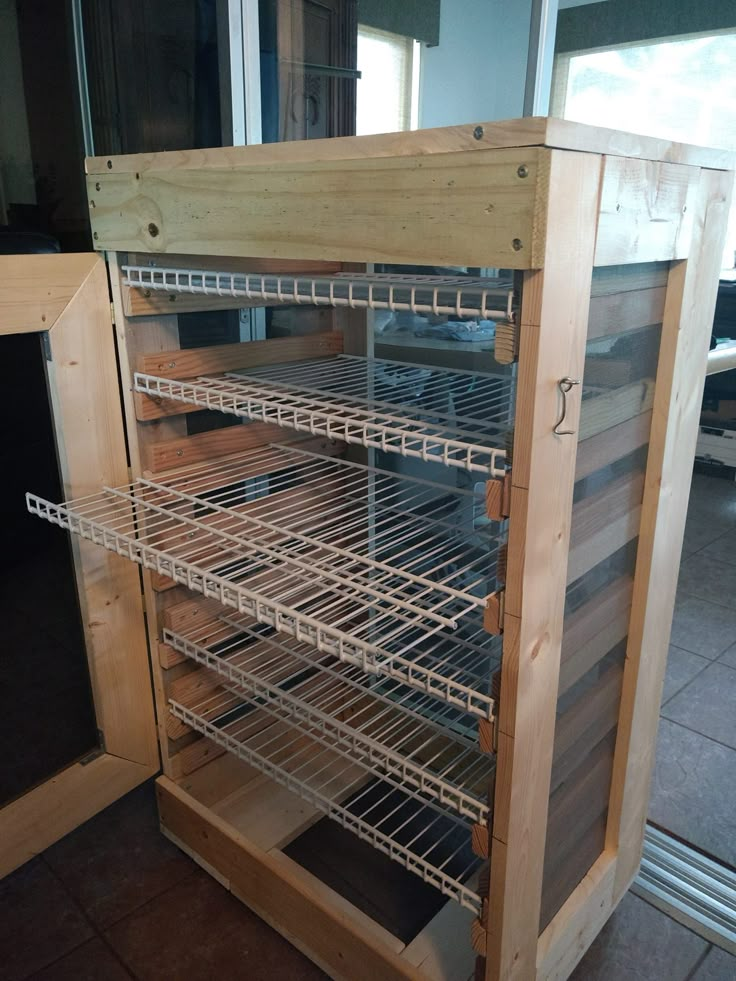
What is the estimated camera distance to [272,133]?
5.85 ft

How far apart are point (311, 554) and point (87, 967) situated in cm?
82

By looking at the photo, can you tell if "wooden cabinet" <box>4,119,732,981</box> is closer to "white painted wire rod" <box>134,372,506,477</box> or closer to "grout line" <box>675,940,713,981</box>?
"white painted wire rod" <box>134,372,506,477</box>

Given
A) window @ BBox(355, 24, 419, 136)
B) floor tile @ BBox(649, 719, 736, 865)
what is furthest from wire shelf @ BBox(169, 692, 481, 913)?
window @ BBox(355, 24, 419, 136)

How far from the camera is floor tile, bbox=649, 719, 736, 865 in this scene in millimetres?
1589

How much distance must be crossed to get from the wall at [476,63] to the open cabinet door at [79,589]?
8.65ft

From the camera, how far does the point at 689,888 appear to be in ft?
4.80

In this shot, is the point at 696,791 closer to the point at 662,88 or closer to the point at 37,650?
the point at 37,650

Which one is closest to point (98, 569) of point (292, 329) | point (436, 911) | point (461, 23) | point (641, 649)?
point (292, 329)

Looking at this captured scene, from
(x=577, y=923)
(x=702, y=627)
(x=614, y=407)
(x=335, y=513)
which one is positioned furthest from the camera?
(x=702, y=627)

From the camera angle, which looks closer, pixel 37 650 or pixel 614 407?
pixel 614 407

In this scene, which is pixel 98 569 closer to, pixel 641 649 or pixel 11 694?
pixel 11 694

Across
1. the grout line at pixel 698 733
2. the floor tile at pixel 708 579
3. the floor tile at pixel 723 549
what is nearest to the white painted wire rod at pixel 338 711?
the grout line at pixel 698 733

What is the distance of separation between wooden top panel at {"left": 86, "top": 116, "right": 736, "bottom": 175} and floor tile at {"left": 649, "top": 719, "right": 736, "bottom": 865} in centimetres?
131

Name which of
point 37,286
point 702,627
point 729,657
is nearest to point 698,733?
point 729,657
